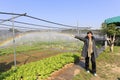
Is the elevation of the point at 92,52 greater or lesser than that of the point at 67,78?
greater

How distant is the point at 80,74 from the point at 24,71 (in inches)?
98.2

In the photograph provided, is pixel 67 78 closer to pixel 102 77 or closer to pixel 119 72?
pixel 102 77

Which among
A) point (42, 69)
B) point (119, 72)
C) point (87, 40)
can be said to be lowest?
point (119, 72)

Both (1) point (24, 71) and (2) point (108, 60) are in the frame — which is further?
(2) point (108, 60)

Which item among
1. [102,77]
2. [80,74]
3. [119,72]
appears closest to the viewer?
[80,74]

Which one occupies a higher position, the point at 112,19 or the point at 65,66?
the point at 112,19

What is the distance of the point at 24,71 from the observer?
274 inches

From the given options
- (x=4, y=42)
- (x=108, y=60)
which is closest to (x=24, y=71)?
(x=108, y=60)

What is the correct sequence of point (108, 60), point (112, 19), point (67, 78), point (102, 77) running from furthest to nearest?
point (112, 19) → point (108, 60) → point (102, 77) → point (67, 78)

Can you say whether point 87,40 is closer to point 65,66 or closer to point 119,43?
point 65,66

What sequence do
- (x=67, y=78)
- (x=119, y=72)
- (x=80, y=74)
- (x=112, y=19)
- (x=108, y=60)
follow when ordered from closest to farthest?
(x=67, y=78)
(x=80, y=74)
(x=119, y=72)
(x=108, y=60)
(x=112, y=19)

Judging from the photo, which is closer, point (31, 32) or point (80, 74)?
point (80, 74)

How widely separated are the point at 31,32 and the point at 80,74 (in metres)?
14.8

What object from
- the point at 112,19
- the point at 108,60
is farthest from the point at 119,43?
the point at 108,60
